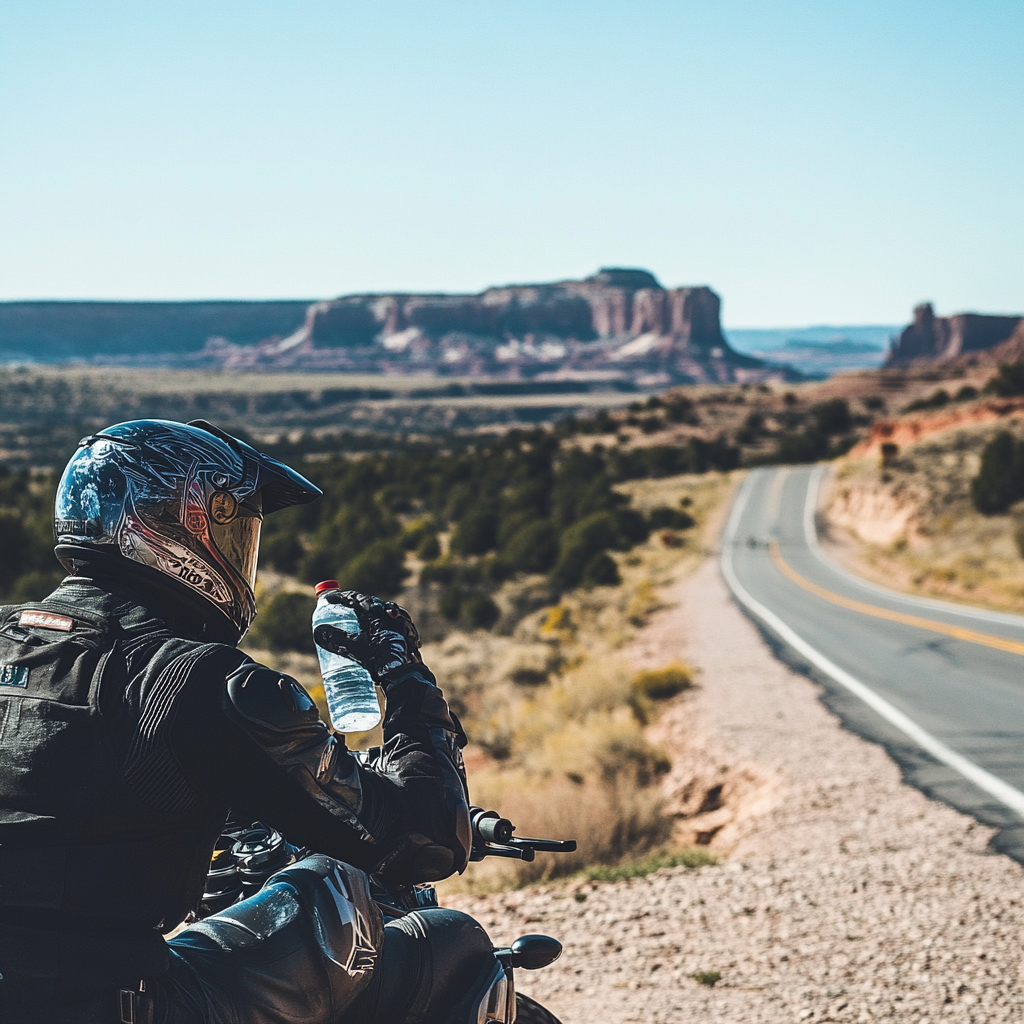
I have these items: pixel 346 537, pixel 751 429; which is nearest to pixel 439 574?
pixel 346 537

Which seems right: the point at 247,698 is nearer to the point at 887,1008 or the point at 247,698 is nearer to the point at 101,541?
the point at 101,541

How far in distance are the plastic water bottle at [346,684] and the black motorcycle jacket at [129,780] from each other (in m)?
0.45

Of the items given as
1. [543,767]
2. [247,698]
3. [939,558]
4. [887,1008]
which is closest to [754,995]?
[887,1008]

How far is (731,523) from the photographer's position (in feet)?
137

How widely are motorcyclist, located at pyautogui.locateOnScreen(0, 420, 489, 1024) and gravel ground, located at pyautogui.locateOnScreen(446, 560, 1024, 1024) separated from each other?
96.7 inches

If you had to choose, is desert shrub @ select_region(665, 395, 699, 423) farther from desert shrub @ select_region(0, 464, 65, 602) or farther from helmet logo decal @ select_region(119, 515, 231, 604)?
helmet logo decal @ select_region(119, 515, 231, 604)

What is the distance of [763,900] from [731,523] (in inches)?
1455

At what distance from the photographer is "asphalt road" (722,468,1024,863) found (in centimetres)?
751

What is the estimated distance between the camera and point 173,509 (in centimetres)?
227

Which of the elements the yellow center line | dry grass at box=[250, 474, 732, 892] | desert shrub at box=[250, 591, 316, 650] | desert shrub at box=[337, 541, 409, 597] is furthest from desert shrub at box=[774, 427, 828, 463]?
desert shrub at box=[250, 591, 316, 650]

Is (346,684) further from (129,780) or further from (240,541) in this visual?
(129,780)

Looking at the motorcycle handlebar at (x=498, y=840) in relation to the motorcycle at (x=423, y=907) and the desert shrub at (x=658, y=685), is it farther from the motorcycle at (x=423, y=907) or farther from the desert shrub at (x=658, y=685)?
the desert shrub at (x=658, y=685)

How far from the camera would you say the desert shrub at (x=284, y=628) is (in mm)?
18531

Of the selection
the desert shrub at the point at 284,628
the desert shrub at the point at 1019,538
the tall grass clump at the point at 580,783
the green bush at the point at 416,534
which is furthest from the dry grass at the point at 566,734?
the green bush at the point at 416,534
